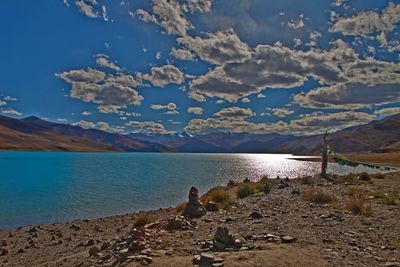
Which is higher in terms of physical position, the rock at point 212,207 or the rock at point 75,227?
the rock at point 212,207

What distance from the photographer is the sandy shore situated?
1003cm

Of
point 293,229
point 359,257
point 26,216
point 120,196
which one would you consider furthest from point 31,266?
point 120,196

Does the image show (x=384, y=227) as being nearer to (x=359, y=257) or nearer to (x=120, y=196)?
(x=359, y=257)

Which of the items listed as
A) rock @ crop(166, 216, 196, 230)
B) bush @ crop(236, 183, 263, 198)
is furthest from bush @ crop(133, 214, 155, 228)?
bush @ crop(236, 183, 263, 198)

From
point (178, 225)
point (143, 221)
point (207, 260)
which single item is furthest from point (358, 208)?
point (143, 221)

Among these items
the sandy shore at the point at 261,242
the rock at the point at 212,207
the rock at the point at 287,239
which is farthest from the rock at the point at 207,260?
the rock at the point at 212,207

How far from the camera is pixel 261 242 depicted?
38.6 feet

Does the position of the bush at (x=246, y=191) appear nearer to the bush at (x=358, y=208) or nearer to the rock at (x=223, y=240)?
the bush at (x=358, y=208)

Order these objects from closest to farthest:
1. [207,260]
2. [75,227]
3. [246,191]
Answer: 1. [207,260]
2. [75,227]
3. [246,191]

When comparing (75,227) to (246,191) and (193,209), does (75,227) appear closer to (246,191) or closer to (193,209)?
(193,209)

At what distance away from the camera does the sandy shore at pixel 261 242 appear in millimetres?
10031

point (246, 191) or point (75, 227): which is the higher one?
point (246, 191)

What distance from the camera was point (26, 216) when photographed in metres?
33.6

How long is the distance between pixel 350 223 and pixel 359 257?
4893 millimetres
